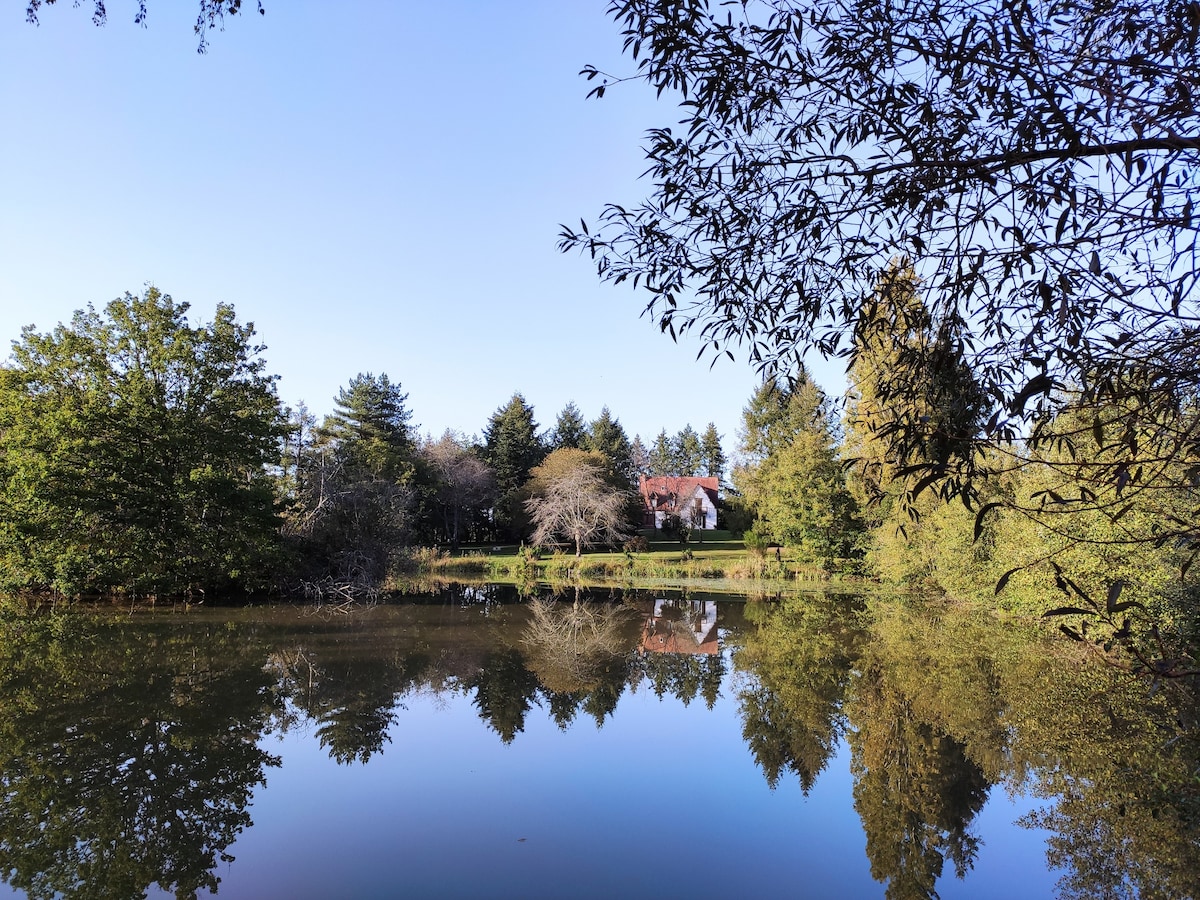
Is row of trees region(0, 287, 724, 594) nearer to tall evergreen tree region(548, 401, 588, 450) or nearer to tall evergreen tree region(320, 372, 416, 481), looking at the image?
tall evergreen tree region(320, 372, 416, 481)

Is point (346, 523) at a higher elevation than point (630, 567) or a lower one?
higher

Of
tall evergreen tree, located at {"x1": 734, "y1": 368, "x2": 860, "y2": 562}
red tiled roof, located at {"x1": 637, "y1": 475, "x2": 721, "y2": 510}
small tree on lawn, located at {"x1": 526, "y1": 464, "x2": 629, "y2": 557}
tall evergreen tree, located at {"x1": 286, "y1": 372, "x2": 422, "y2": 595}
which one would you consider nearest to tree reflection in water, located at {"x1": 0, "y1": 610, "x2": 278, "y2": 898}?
tall evergreen tree, located at {"x1": 286, "y1": 372, "x2": 422, "y2": 595}

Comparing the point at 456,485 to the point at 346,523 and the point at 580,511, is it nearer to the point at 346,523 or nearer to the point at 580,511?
the point at 580,511

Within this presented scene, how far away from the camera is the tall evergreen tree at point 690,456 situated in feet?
222

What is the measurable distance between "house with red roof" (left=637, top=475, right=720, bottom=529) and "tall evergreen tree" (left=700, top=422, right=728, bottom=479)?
10882mm

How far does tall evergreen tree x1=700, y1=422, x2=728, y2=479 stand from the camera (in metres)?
67.4

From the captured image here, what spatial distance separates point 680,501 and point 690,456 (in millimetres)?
15322

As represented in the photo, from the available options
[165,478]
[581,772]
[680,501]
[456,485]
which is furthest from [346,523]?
[680,501]

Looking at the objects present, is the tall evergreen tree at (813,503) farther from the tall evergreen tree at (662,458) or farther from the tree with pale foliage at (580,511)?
the tall evergreen tree at (662,458)

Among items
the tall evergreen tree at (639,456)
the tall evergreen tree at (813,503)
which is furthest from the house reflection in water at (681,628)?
the tall evergreen tree at (639,456)

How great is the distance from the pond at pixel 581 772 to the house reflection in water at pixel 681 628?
0.76m

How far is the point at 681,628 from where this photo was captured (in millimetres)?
16344

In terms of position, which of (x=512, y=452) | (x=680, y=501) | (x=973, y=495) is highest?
(x=512, y=452)

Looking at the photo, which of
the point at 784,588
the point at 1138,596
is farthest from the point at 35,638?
the point at 784,588
